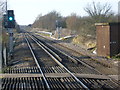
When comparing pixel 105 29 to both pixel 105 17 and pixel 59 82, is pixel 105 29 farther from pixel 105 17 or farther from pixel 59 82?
→ pixel 105 17

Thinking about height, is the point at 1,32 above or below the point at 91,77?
above

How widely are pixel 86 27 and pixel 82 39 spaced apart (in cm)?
315

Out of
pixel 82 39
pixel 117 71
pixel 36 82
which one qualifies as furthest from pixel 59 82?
pixel 82 39

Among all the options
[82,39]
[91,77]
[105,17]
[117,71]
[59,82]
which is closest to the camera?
[59,82]

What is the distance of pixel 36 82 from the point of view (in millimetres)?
10266

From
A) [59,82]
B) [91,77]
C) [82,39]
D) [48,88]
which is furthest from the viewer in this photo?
[82,39]

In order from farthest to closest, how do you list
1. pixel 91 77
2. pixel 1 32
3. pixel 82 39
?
pixel 82 39
pixel 1 32
pixel 91 77

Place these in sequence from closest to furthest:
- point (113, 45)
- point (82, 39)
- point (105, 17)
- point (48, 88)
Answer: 1. point (48, 88)
2. point (113, 45)
3. point (105, 17)
4. point (82, 39)

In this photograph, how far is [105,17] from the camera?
31.3 m

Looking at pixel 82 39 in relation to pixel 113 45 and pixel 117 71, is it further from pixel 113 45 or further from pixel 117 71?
pixel 117 71

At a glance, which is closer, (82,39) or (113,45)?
(113,45)

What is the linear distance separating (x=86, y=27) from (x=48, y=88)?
2375cm

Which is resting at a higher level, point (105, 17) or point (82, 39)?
point (105, 17)

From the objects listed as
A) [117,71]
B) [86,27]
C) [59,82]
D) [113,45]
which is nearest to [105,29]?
[113,45]
